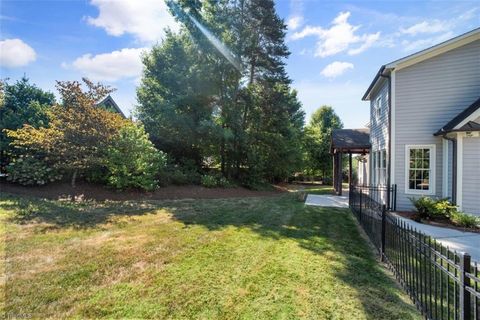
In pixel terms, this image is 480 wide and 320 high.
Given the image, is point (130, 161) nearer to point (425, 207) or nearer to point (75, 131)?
point (75, 131)

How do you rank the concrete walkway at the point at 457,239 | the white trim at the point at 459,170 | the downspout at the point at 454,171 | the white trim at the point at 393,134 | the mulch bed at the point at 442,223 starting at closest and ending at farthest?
the concrete walkway at the point at 457,239, the mulch bed at the point at 442,223, the white trim at the point at 459,170, the downspout at the point at 454,171, the white trim at the point at 393,134

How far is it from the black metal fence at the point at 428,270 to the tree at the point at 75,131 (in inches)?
388

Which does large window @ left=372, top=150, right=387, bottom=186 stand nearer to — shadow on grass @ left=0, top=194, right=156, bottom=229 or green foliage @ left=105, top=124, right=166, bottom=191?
shadow on grass @ left=0, top=194, right=156, bottom=229

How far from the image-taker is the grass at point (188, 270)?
295cm

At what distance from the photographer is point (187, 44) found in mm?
15797

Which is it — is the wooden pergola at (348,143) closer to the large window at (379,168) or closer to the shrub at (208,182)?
the large window at (379,168)

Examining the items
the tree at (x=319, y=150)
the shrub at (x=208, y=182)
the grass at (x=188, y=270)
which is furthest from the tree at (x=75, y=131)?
the tree at (x=319, y=150)

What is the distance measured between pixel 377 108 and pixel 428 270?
10453mm

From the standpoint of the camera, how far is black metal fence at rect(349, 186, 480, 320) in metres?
2.07

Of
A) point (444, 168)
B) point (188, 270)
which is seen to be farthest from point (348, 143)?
point (188, 270)

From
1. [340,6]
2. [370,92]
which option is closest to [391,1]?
[340,6]

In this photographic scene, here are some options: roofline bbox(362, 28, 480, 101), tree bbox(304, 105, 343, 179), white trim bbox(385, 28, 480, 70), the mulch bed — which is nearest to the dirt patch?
the mulch bed

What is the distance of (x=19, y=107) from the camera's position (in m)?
13.3

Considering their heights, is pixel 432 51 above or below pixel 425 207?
above
